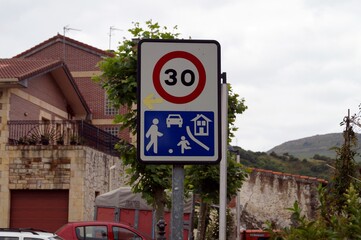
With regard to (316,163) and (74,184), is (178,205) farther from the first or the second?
(316,163)

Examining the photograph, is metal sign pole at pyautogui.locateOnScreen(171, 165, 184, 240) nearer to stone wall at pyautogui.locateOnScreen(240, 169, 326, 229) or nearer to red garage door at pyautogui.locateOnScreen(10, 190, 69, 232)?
red garage door at pyautogui.locateOnScreen(10, 190, 69, 232)

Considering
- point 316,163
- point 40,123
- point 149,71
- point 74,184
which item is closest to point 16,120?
point 40,123

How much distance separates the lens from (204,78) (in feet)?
16.8

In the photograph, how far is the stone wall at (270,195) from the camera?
3356 centimetres

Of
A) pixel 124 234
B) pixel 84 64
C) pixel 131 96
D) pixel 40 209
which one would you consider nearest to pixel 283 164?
pixel 84 64

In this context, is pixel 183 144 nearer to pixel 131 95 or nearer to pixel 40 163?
pixel 131 95

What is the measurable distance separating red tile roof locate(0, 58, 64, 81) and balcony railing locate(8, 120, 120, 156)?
184 cm

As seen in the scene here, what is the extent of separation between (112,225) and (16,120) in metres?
11.9

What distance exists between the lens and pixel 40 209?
98.0ft

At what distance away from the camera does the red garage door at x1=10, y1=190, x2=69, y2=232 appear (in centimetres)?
2978

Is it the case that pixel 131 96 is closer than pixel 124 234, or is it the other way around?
pixel 131 96

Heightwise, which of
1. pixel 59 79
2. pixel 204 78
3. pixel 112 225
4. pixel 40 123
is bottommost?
pixel 112 225

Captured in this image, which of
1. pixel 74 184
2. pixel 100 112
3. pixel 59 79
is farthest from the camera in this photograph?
pixel 100 112

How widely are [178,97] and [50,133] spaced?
85.0ft
